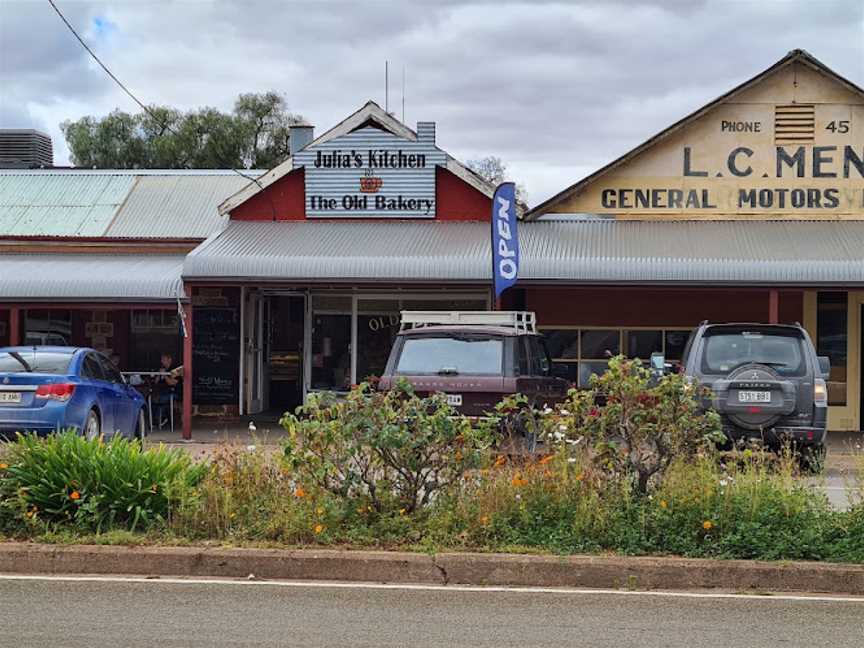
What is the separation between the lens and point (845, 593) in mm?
8180

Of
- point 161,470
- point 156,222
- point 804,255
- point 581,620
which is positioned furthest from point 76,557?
point 156,222

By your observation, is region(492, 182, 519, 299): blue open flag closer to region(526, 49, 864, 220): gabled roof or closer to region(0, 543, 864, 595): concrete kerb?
region(526, 49, 864, 220): gabled roof

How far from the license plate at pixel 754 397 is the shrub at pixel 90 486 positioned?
268 inches

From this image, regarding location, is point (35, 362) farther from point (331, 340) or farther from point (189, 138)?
point (189, 138)

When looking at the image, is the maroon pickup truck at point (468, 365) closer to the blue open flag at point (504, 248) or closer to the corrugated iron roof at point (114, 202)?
the blue open flag at point (504, 248)

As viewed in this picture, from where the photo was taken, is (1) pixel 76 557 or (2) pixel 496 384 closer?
(1) pixel 76 557

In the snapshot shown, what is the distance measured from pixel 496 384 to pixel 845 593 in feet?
18.9

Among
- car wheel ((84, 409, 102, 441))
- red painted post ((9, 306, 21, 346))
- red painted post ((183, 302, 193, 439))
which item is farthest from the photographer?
red painted post ((9, 306, 21, 346))

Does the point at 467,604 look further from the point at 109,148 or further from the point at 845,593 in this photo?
the point at 109,148

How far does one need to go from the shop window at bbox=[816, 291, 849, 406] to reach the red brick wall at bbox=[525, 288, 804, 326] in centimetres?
48

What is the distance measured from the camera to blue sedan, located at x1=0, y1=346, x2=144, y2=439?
46.6ft

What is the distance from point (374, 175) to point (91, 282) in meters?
5.25

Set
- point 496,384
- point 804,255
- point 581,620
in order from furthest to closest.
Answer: point 804,255
point 496,384
point 581,620

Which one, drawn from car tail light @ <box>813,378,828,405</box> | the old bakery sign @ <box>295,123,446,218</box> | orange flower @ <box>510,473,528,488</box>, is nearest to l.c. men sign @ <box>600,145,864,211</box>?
the old bakery sign @ <box>295,123,446,218</box>
